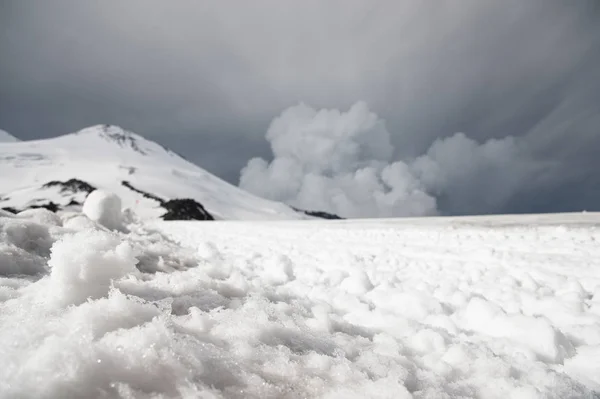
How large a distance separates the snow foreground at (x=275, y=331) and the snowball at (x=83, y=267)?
0.03 feet

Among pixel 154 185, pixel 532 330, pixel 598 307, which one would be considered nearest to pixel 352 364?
pixel 532 330

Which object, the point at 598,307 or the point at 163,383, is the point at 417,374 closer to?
the point at 163,383

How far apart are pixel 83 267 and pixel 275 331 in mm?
1388

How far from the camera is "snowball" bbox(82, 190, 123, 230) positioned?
11.9 metres

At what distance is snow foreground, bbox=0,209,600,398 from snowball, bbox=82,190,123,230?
8.02 meters

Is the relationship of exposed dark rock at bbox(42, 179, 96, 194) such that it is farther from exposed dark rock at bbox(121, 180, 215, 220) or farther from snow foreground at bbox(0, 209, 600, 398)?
snow foreground at bbox(0, 209, 600, 398)

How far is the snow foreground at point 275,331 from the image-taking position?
155 cm

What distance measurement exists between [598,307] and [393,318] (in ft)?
7.37

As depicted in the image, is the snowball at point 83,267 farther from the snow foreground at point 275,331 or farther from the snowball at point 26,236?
the snowball at point 26,236

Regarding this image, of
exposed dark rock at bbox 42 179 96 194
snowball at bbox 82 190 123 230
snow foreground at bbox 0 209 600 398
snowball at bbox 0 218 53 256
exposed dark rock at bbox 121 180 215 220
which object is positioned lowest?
snow foreground at bbox 0 209 600 398

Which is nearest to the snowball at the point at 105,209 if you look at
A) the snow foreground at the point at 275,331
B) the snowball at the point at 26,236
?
the snowball at the point at 26,236

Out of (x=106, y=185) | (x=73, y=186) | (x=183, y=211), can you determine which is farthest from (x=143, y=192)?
(x=183, y=211)

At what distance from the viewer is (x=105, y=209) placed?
12.4 meters

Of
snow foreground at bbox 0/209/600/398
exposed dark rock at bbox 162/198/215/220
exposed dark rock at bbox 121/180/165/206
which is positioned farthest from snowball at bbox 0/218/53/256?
exposed dark rock at bbox 121/180/165/206
